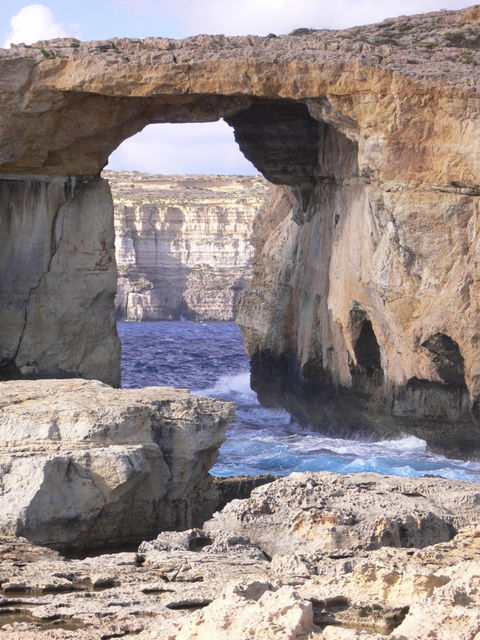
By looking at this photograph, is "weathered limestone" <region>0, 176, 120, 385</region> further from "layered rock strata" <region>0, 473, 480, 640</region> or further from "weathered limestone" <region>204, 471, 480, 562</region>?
"weathered limestone" <region>204, 471, 480, 562</region>

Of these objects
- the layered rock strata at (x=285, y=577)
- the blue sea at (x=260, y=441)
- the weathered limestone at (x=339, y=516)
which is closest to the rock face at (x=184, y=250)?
the blue sea at (x=260, y=441)

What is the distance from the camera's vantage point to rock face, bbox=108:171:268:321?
77.6m

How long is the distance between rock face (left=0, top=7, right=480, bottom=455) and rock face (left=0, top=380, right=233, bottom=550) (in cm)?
807

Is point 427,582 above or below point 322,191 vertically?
below

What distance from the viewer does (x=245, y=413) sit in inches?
1191

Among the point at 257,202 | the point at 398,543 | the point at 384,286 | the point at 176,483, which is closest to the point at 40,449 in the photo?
the point at 176,483

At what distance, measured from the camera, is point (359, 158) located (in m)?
20.7

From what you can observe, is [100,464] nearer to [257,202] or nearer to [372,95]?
[372,95]

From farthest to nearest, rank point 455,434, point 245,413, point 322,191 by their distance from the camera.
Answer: point 245,413, point 322,191, point 455,434

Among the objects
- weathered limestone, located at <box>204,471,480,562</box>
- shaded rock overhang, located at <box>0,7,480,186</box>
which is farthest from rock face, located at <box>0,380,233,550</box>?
shaded rock overhang, located at <box>0,7,480,186</box>

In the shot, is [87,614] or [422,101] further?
[422,101]

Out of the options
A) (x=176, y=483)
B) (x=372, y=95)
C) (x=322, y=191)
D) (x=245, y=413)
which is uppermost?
(x=372, y=95)

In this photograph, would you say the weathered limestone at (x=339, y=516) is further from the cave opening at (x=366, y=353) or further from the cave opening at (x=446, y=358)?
the cave opening at (x=366, y=353)

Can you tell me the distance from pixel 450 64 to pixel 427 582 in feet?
46.1
